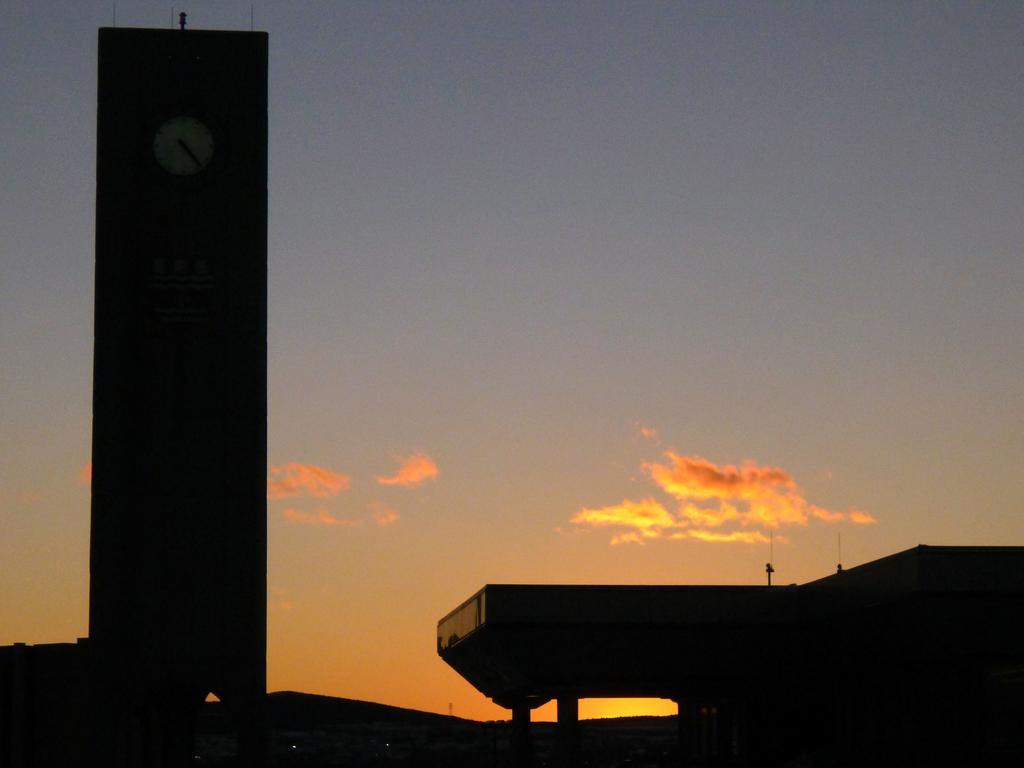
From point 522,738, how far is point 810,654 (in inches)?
695

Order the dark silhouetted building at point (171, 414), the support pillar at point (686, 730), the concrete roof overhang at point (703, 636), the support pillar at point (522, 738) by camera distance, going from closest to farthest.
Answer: the dark silhouetted building at point (171, 414)
the concrete roof overhang at point (703, 636)
the support pillar at point (522, 738)
the support pillar at point (686, 730)

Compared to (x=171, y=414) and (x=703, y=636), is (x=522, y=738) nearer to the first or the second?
(x=703, y=636)

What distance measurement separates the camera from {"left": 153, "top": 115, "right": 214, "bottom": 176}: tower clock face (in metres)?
53.0

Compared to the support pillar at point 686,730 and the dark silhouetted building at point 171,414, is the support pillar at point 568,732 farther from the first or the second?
the dark silhouetted building at point 171,414

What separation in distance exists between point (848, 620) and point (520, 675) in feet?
44.3

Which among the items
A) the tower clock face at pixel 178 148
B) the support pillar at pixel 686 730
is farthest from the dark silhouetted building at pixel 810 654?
the tower clock face at pixel 178 148

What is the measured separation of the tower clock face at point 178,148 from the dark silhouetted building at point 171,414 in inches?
1.7

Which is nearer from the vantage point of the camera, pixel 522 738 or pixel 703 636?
pixel 703 636

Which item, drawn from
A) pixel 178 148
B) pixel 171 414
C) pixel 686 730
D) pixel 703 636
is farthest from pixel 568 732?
pixel 178 148

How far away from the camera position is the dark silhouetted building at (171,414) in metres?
50.6

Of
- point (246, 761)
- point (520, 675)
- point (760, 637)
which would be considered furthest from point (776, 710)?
point (246, 761)

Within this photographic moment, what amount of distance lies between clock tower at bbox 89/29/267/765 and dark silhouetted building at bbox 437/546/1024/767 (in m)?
17.6

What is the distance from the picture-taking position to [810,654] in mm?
70938

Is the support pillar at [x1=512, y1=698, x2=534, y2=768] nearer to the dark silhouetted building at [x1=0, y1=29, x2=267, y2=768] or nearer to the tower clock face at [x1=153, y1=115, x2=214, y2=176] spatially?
the dark silhouetted building at [x1=0, y1=29, x2=267, y2=768]
